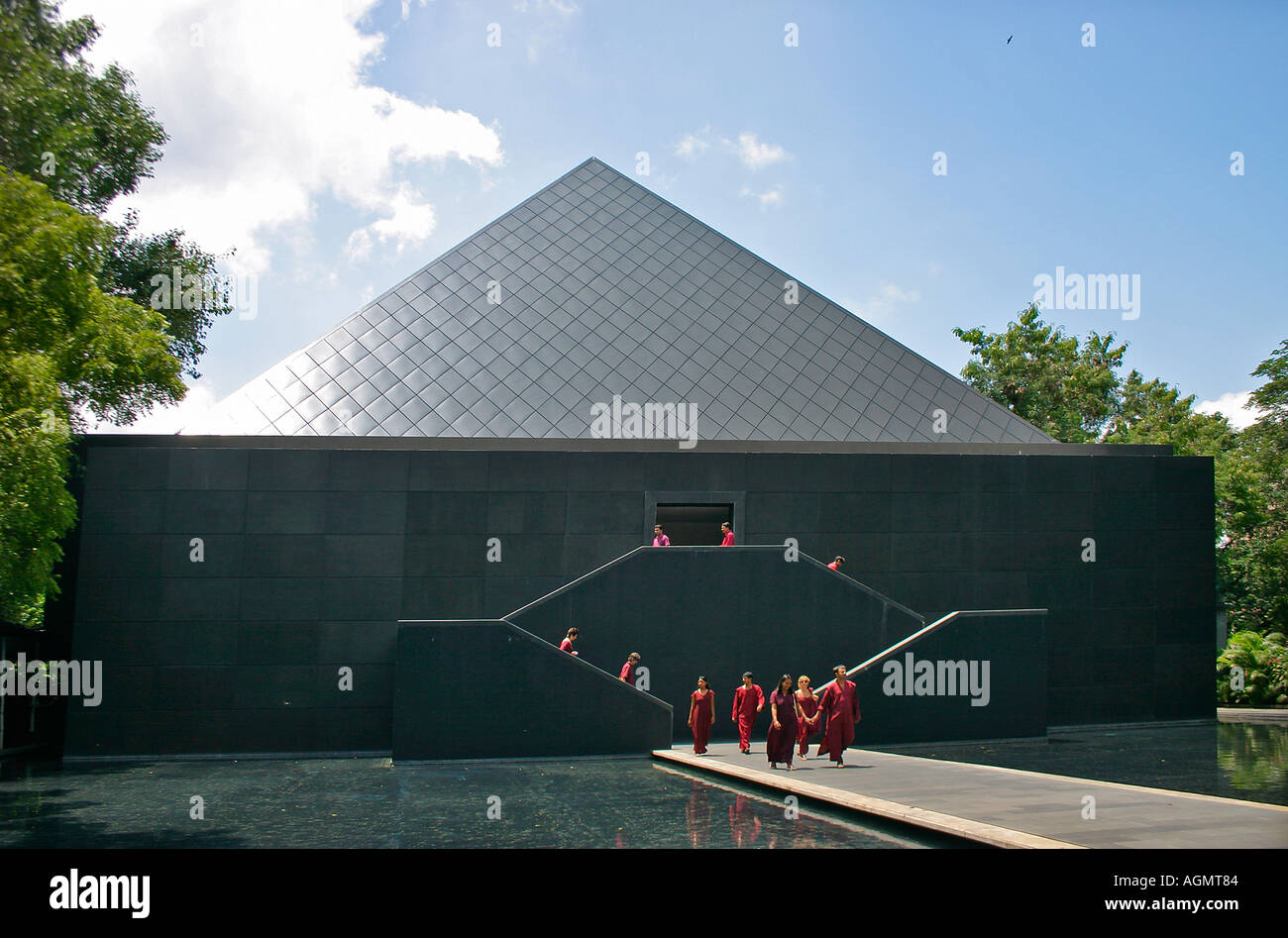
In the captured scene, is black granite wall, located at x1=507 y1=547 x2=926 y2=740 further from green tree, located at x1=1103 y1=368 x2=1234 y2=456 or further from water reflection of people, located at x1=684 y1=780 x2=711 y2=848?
green tree, located at x1=1103 y1=368 x2=1234 y2=456

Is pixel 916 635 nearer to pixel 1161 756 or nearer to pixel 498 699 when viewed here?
pixel 1161 756

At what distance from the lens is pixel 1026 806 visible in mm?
8109

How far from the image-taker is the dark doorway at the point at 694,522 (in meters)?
18.3

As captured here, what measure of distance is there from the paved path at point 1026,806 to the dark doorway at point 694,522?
7.05 meters

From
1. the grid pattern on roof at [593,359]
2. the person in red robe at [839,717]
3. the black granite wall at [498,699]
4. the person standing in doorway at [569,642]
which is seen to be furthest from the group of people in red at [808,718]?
the grid pattern on roof at [593,359]

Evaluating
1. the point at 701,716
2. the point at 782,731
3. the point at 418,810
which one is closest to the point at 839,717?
the point at 782,731

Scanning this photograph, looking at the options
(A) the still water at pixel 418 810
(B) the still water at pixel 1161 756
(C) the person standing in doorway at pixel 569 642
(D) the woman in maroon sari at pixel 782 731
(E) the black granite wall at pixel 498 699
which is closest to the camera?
(A) the still water at pixel 418 810

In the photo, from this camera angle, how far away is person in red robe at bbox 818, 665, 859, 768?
1182cm

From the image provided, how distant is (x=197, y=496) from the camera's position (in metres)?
16.1

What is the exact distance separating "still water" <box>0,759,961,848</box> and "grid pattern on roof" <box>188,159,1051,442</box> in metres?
6.80

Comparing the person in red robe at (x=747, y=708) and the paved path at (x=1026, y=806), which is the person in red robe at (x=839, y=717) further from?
the person in red robe at (x=747, y=708)

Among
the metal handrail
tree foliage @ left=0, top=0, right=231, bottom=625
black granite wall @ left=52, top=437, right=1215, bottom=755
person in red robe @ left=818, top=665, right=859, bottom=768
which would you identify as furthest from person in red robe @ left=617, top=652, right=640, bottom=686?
tree foliage @ left=0, top=0, right=231, bottom=625

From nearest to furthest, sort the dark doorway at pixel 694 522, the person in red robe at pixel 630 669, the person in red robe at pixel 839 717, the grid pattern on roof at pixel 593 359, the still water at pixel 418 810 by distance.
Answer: the still water at pixel 418 810 < the person in red robe at pixel 839 717 < the person in red robe at pixel 630 669 < the grid pattern on roof at pixel 593 359 < the dark doorway at pixel 694 522

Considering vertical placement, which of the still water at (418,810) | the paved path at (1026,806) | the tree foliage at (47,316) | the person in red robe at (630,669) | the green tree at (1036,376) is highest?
the green tree at (1036,376)
